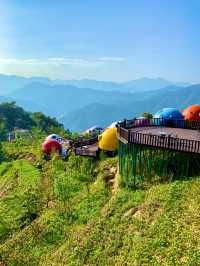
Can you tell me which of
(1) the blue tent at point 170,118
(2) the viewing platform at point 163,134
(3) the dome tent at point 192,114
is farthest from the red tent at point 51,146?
(3) the dome tent at point 192,114

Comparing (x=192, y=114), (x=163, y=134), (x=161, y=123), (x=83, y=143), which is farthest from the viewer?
(x=83, y=143)

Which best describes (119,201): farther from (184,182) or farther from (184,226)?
(184,226)

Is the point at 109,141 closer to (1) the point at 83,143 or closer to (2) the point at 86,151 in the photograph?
(2) the point at 86,151

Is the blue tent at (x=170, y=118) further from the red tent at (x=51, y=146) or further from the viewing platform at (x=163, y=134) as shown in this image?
the red tent at (x=51, y=146)

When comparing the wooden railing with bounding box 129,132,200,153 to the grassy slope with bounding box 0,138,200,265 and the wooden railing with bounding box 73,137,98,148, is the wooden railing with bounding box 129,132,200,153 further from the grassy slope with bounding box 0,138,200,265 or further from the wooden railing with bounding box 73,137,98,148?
the wooden railing with bounding box 73,137,98,148

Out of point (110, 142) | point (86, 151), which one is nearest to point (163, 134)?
point (110, 142)

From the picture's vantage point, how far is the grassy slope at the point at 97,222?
1588cm

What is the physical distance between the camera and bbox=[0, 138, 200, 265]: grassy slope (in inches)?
625

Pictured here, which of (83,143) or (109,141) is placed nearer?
(109,141)

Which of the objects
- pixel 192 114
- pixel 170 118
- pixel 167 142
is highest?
pixel 192 114

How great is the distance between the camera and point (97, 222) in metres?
20.1

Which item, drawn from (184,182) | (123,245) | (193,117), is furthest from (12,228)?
(193,117)

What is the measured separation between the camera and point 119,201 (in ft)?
70.2

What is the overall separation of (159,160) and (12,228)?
458 inches
